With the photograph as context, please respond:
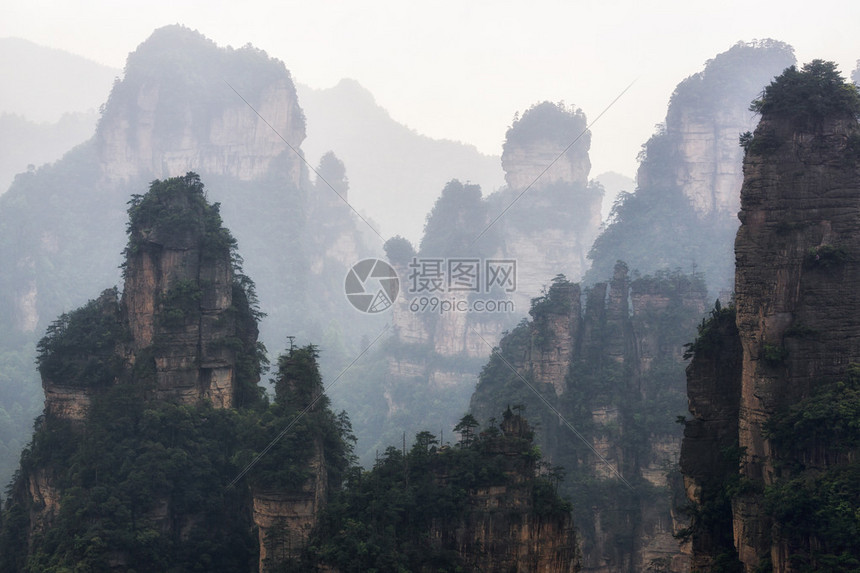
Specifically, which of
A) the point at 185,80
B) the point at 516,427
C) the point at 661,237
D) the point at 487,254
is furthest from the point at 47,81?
the point at 516,427

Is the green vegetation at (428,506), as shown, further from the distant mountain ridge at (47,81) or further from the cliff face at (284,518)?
the distant mountain ridge at (47,81)

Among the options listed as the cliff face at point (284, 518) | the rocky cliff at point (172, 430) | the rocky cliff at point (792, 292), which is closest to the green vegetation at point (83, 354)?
the rocky cliff at point (172, 430)

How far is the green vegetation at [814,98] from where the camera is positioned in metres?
21.9

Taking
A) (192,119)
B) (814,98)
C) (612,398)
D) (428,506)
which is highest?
(192,119)

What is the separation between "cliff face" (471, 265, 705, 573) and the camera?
3997 centimetres

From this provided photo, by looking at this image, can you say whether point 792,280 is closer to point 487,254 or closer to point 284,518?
point 284,518

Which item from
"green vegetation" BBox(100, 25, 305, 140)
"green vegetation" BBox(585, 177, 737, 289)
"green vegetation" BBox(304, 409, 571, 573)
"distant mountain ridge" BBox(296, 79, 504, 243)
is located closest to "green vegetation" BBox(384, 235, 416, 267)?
"green vegetation" BBox(585, 177, 737, 289)

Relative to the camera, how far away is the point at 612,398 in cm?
4409

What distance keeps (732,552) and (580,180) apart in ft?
222

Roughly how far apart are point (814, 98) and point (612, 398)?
24.4 meters

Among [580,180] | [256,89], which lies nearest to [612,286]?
[580,180]

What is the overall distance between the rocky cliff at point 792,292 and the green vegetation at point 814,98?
24 mm

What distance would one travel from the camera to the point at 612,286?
4788 cm

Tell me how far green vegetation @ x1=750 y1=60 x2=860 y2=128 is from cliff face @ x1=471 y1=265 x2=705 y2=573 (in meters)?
20.8
